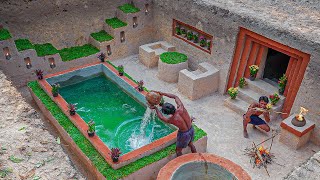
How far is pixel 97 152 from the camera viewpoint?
8.34 m

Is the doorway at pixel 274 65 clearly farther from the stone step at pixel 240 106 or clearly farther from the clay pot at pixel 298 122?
the clay pot at pixel 298 122

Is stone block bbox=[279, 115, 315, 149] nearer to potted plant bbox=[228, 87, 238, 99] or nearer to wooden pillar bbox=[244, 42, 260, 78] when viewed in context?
potted plant bbox=[228, 87, 238, 99]

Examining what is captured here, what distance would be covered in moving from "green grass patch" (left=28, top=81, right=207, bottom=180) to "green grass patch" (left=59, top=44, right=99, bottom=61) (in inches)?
126

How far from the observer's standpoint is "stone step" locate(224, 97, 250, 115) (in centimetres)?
1090

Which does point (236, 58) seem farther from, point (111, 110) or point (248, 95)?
point (111, 110)

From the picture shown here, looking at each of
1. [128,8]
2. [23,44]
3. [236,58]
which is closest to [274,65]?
[236,58]

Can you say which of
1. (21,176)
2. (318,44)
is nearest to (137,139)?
(21,176)

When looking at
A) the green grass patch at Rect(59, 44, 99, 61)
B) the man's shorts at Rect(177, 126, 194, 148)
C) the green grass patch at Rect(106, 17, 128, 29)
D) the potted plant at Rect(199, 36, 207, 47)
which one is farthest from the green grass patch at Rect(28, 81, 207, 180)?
the green grass patch at Rect(106, 17, 128, 29)

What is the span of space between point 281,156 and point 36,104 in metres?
8.10

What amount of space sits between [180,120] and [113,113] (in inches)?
141

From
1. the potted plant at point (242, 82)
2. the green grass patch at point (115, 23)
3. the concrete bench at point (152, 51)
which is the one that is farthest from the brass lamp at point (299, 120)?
the green grass patch at point (115, 23)

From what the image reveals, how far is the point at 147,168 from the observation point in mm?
8031

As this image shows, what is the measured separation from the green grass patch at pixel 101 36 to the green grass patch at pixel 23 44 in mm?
2687

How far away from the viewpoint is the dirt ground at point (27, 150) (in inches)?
182
